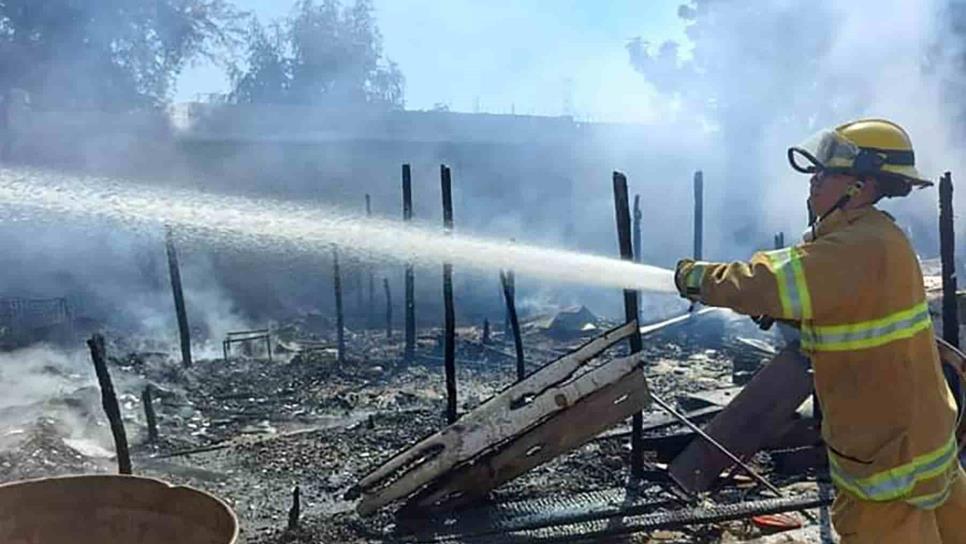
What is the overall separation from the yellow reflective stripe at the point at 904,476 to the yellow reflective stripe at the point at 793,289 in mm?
709

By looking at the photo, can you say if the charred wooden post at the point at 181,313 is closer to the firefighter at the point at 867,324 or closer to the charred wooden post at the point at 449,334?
the charred wooden post at the point at 449,334

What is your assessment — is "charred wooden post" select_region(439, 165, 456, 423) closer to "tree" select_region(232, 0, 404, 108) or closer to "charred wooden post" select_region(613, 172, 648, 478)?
"charred wooden post" select_region(613, 172, 648, 478)

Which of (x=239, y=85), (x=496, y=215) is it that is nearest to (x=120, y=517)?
(x=496, y=215)

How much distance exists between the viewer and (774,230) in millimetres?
27781

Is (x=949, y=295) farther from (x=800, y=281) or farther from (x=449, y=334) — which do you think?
(x=800, y=281)

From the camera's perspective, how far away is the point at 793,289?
3082 millimetres

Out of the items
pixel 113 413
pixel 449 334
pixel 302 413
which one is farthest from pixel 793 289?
pixel 302 413

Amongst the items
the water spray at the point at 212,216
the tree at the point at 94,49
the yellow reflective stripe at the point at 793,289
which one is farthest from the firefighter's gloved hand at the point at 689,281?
the tree at the point at 94,49

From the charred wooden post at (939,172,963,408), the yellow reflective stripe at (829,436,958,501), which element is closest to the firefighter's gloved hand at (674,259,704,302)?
the yellow reflective stripe at (829,436,958,501)

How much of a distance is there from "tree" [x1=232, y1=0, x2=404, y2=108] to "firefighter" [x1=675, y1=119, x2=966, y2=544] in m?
36.1

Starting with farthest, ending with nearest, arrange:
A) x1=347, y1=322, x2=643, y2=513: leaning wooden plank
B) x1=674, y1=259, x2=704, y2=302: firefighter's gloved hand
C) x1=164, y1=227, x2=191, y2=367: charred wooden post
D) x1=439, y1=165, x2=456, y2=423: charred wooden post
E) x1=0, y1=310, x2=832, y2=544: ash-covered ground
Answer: x1=164, y1=227, x2=191, y2=367: charred wooden post → x1=439, y1=165, x2=456, y2=423: charred wooden post → x1=0, y1=310, x2=832, y2=544: ash-covered ground → x1=347, y1=322, x2=643, y2=513: leaning wooden plank → x1=674, y1=259, x2=704, y2=302: firefighter's gloved hand

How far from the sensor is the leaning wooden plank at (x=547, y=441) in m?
5.83

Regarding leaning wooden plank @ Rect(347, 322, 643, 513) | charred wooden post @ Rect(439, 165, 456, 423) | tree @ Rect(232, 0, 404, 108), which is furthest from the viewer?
tree @ Rect(232, 0, 404, 108)

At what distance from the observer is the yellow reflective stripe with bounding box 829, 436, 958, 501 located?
3221mm
